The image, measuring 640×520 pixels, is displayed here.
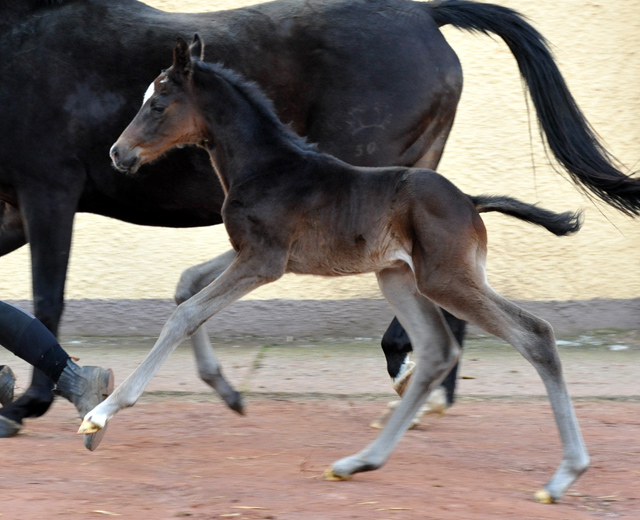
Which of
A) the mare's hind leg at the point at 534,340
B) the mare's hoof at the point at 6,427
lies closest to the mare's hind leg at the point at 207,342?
the mare's hoof at the point at 6,427

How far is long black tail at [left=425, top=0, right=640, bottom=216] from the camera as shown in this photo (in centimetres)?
417

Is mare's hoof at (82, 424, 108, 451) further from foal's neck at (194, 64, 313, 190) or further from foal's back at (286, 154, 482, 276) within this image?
foal's neck at (194, 64, 313, 190)

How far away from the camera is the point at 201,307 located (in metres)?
3.33

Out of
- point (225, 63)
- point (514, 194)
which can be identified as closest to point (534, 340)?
point (225, 63)

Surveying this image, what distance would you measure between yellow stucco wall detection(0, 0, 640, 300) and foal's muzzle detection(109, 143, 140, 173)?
Result: 2.63 m

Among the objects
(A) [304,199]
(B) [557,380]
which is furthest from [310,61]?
(B) [557,380]

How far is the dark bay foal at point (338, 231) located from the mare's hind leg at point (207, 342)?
0.44 meters

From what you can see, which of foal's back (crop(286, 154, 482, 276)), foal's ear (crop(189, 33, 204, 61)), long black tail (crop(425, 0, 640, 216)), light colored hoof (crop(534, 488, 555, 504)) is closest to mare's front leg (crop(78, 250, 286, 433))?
foal's back (crop(286, 154, 482, 276))

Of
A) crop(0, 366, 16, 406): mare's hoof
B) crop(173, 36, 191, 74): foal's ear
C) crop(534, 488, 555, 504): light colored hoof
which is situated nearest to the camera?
crop(534, 488, 555, 504): light colored hoof

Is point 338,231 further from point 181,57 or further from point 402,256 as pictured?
point 181,57

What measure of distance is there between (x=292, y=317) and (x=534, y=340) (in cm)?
327

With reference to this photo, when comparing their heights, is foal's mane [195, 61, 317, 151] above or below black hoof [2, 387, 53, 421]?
above

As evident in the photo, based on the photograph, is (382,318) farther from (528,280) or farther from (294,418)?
(294,418)

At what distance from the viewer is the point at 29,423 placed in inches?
163
